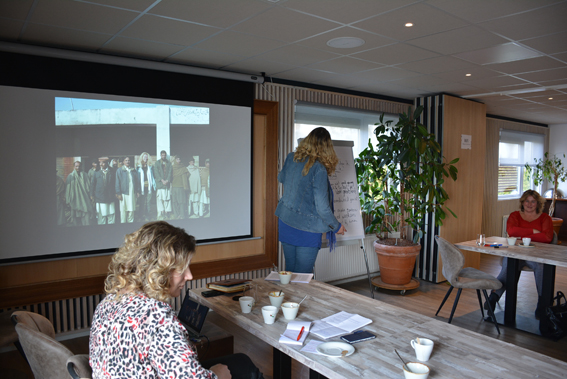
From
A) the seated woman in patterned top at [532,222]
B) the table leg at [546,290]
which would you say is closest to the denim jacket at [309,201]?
the table leg at [546,290]

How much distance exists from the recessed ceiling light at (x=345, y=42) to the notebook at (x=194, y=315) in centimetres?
222

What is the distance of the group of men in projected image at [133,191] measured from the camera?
3531 millimetres

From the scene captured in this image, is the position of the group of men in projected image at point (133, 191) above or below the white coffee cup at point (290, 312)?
above

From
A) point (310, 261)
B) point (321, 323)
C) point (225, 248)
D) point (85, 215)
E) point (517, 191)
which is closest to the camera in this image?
A: point (321, 323)

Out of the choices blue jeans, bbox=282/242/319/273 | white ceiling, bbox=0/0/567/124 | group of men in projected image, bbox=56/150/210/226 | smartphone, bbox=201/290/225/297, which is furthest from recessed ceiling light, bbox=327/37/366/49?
smartphone, bbox=201/290/225/297

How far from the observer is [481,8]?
99.1 inches

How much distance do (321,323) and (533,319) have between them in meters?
3.33

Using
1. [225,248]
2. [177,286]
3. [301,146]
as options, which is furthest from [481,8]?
[225,248]

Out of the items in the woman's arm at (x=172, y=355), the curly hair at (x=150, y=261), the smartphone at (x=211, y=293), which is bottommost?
the smartphone at (x=211, y=293)

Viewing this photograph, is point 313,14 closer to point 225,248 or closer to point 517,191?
point 225,248

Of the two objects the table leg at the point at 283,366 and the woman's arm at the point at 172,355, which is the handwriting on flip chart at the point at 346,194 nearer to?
the table leg at the point at 283,366

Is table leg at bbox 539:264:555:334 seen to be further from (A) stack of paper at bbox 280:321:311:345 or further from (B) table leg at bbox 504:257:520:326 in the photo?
(A) stack of paper at bbox 280:321:311:345

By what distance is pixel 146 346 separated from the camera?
1.31m

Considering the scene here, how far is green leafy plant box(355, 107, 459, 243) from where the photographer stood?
505 cm
